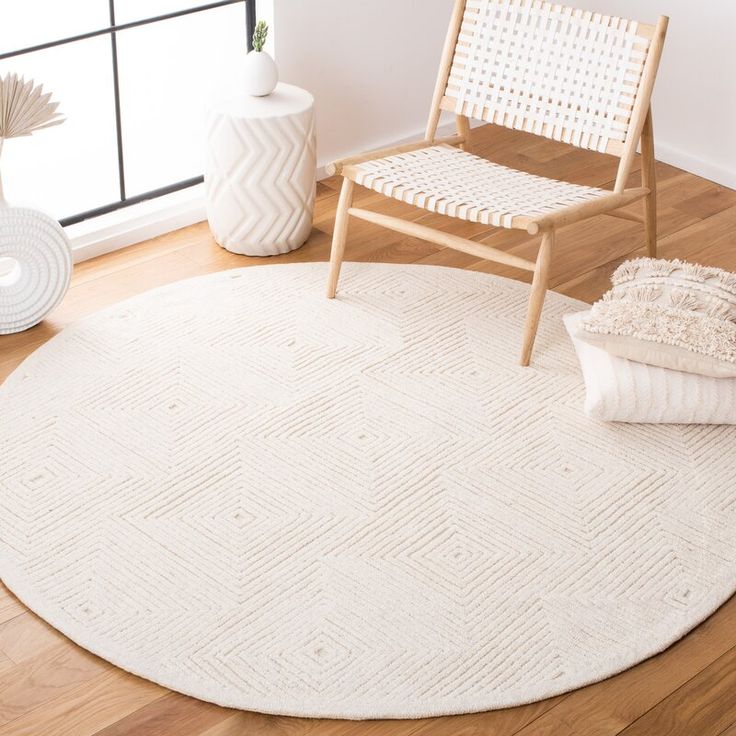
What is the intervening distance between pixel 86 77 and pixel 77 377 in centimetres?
86

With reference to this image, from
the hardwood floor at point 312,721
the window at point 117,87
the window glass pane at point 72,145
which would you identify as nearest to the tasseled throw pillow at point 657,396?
the hardwood floor at point 312,721

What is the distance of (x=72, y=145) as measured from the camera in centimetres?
289

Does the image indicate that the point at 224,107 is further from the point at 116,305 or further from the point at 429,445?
the point at 429,445

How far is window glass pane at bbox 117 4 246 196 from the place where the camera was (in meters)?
Result: 2.89

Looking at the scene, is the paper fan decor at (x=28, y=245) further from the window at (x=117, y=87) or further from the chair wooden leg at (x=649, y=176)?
the chair wooden leg at (x=649, y=176)

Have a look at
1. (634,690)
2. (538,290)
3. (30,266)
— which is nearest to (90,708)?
(634,690)

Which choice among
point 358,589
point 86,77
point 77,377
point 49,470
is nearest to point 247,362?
point 77,377

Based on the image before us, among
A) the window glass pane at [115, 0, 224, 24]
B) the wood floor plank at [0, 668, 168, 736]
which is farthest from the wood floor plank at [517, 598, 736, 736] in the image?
the window glass pane at [115, 0, 224, 24]

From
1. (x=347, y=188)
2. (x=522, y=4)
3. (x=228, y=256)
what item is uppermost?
(x=522, y=4)

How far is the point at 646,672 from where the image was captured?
5.71 feet

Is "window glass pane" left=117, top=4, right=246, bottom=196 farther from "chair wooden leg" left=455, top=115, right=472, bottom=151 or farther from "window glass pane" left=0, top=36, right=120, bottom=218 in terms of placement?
"chair wooden leg" left=455, top=115, right=472, bottom=151

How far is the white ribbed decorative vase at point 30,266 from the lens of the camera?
2396mm

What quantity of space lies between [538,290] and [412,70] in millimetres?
1237

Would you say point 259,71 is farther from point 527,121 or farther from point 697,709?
point 697,709
